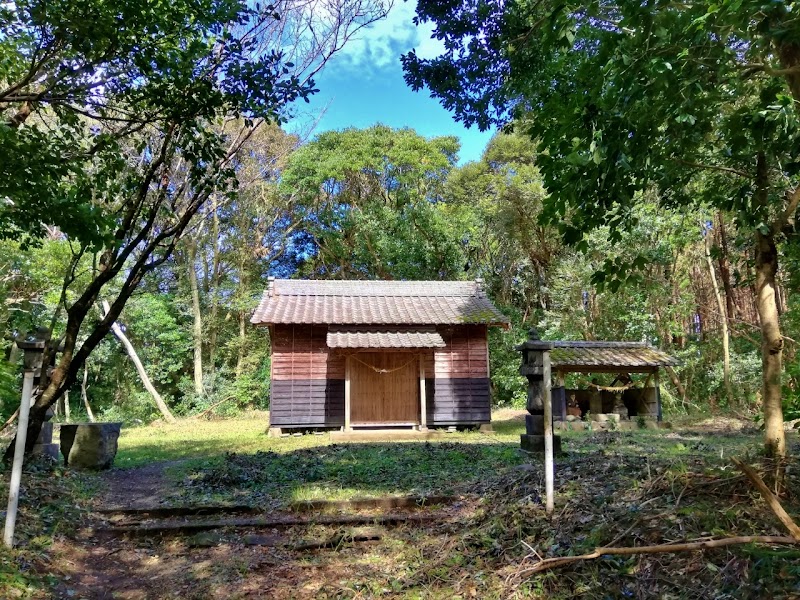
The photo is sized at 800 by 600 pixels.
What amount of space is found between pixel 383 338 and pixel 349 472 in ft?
22.7

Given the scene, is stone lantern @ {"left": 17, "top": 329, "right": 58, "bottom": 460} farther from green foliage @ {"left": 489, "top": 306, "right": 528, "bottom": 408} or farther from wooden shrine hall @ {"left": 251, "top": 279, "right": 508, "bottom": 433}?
green foliage @ {"left": 489, "top": 306, "right": 528, "bottom": 408}

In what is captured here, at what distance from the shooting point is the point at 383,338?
15.2 meters

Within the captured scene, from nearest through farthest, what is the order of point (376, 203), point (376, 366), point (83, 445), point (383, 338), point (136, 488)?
point (136, 488) < point (83, 445) < point (383, 338) < point (376, 366) < point (376, 203)

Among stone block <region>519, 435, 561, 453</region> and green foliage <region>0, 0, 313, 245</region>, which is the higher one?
green foliage <region>0, 0, 313, 245</region>

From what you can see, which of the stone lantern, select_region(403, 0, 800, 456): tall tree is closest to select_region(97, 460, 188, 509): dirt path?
the stone lantern

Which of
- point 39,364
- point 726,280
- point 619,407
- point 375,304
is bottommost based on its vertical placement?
point 619,407

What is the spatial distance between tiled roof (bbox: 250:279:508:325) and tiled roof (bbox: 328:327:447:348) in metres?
0.28

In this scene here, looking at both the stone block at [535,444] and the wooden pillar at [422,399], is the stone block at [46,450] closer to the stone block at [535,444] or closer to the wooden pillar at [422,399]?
the stone block at [535,444]

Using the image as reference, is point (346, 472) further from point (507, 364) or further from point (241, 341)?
point (241, 341)

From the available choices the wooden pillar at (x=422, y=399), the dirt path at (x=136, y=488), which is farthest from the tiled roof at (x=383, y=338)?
the dirt path at (x=136, y=488)

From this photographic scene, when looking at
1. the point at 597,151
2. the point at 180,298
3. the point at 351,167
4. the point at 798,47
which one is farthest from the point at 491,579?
the point at 180,298

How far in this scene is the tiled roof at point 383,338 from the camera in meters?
14.7

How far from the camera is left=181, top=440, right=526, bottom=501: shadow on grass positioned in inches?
278

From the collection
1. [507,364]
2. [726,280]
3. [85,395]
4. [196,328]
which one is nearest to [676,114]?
[726,280]
